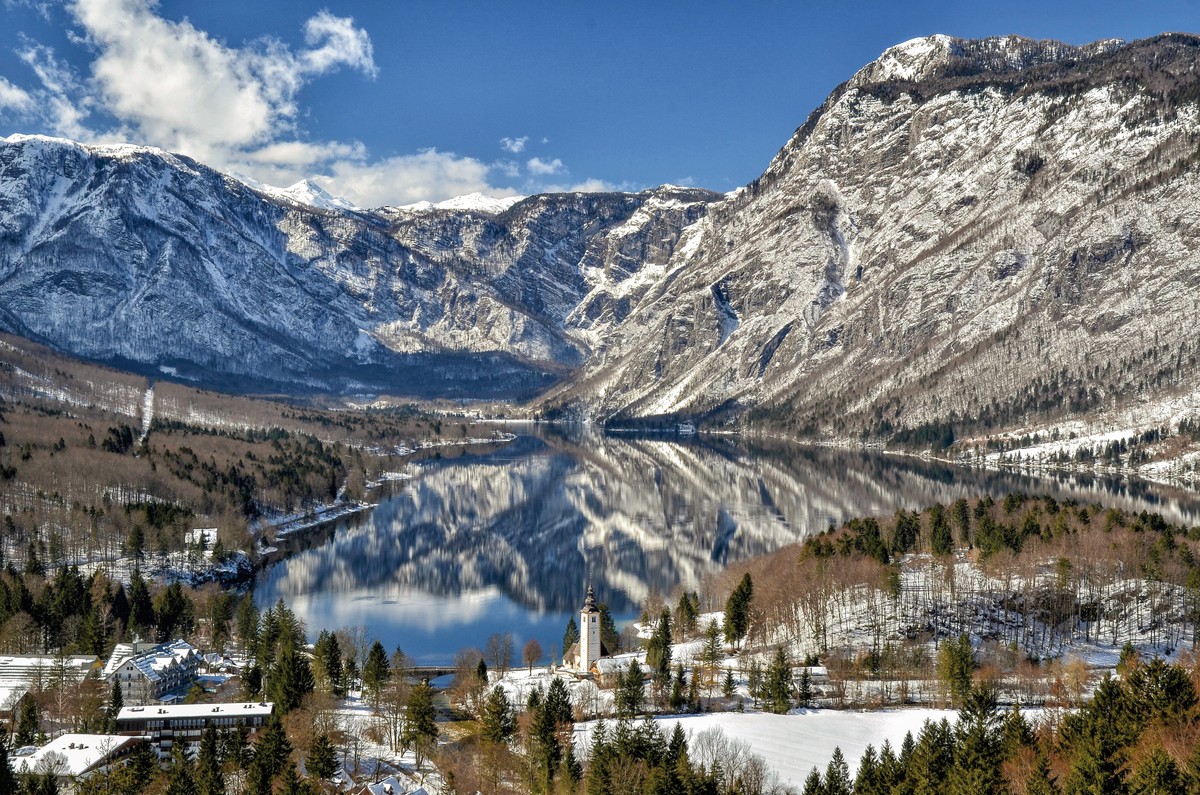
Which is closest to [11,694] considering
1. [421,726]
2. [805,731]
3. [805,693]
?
[421,726]

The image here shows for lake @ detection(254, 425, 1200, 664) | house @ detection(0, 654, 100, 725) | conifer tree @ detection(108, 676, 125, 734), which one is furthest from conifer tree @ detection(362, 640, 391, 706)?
house @ detection(0, 654, 100, 725)

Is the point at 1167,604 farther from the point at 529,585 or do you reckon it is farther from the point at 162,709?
the point at 162,709

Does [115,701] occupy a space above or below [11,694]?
below

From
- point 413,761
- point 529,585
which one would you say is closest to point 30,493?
point 529,585

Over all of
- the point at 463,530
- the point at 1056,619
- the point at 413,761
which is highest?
the point at 463,530

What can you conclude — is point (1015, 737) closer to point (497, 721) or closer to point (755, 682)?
point (755, 682)

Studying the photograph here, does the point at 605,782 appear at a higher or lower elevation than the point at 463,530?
lower
